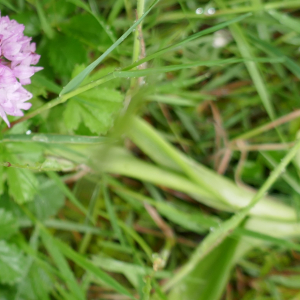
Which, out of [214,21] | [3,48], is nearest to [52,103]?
[3,48]

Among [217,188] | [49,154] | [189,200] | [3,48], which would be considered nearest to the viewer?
[3,48]

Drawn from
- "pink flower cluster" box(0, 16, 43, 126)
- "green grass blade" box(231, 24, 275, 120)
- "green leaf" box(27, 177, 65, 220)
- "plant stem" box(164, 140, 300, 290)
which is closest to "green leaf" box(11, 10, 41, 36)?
"pink flower cluster" box(0, 16, 43, 126)

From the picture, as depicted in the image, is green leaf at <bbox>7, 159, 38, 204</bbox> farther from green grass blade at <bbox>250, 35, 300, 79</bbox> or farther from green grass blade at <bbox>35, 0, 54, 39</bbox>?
green grass blade at <bbox>250, 35, 300, 79</bbox>

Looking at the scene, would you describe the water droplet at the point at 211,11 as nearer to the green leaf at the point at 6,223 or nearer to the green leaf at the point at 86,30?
the green leaf at the point at 86,30

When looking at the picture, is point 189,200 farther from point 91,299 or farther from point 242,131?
point 91,299

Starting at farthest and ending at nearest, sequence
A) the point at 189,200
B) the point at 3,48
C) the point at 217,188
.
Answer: the point at 189,200
the point at 217,188
the point at 3,48
